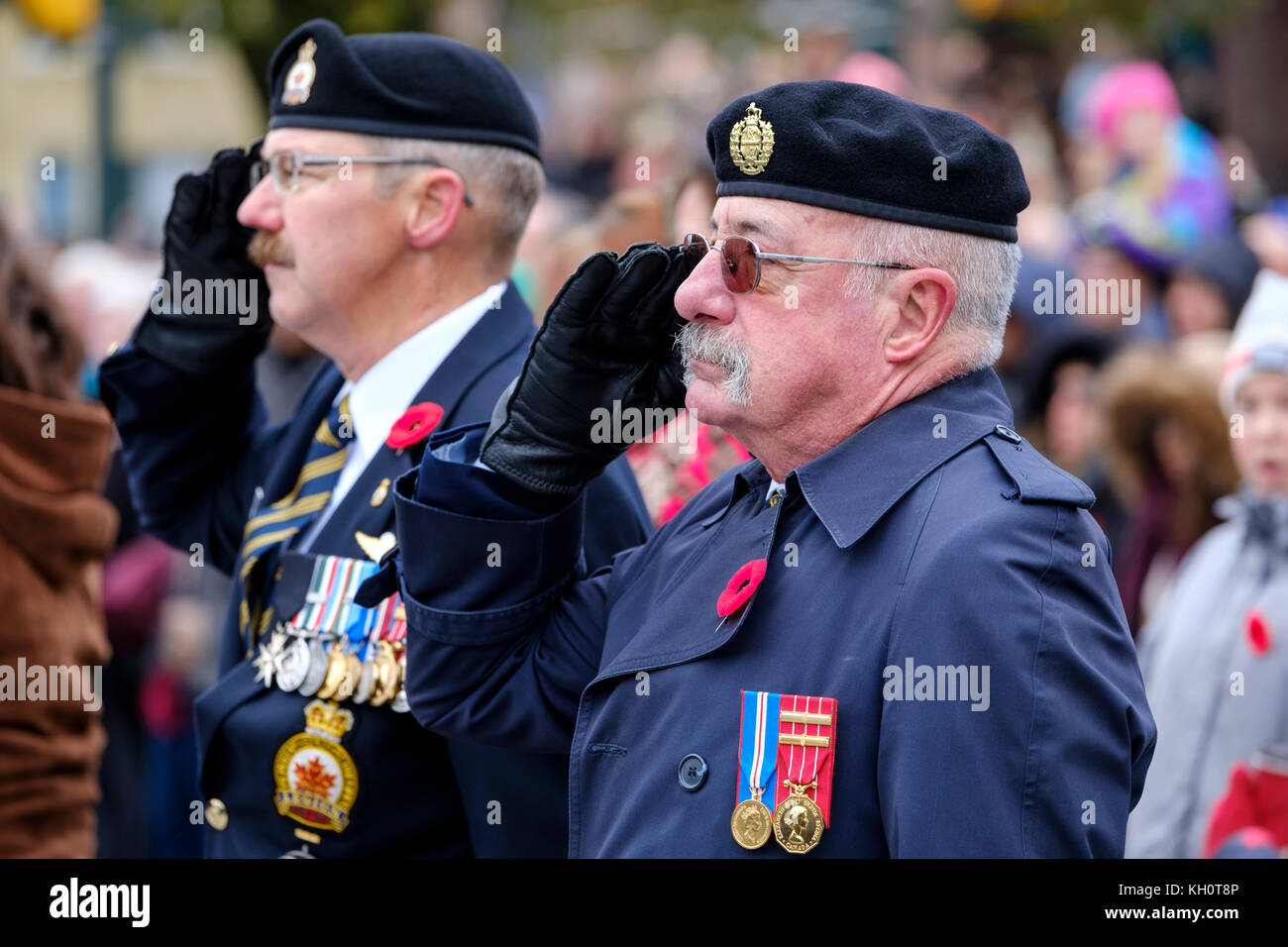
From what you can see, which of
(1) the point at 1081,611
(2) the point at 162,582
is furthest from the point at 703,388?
(2) the point at 162,582

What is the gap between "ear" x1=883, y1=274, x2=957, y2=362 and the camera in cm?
236

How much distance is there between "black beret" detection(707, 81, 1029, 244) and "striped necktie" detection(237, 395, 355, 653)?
1.25 m

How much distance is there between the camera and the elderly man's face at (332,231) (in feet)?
10.8

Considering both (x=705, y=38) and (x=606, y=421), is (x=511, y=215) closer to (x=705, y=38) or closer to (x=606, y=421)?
(x=606, y=421)

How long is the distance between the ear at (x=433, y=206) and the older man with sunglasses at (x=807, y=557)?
A: 705 millimetres

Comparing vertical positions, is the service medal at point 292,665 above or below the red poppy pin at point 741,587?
below

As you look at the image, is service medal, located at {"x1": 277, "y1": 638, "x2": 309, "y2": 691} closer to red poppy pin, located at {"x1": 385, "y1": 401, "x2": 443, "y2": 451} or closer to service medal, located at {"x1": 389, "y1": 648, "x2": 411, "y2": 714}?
service medal, located at {"x1": 389, "y1": 648, "x2": 411, "y2": 714}

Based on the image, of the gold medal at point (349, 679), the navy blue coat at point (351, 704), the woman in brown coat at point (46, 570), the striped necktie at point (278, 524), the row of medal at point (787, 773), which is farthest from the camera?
the woman in brown coat at point (46, 570)

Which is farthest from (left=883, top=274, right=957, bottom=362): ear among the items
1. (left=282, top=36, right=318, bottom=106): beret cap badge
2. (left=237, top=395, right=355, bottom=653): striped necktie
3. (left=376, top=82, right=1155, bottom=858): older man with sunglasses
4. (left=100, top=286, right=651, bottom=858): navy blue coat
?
(left=282, top=36, right=318, bottom=106): beret cap badge

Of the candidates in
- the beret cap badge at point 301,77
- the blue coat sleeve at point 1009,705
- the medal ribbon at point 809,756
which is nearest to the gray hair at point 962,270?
the blue coat sleeve at point 1009,705

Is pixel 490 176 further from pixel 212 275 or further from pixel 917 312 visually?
pixel 917 312

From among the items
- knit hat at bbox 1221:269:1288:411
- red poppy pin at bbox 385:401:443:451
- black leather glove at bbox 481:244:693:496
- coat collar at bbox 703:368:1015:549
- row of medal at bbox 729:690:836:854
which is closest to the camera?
row of medal at bbox 729:690:836:854

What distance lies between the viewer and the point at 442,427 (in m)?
3.10

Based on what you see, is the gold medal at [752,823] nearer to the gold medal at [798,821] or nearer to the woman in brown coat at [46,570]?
the gold medal at [798,821]
